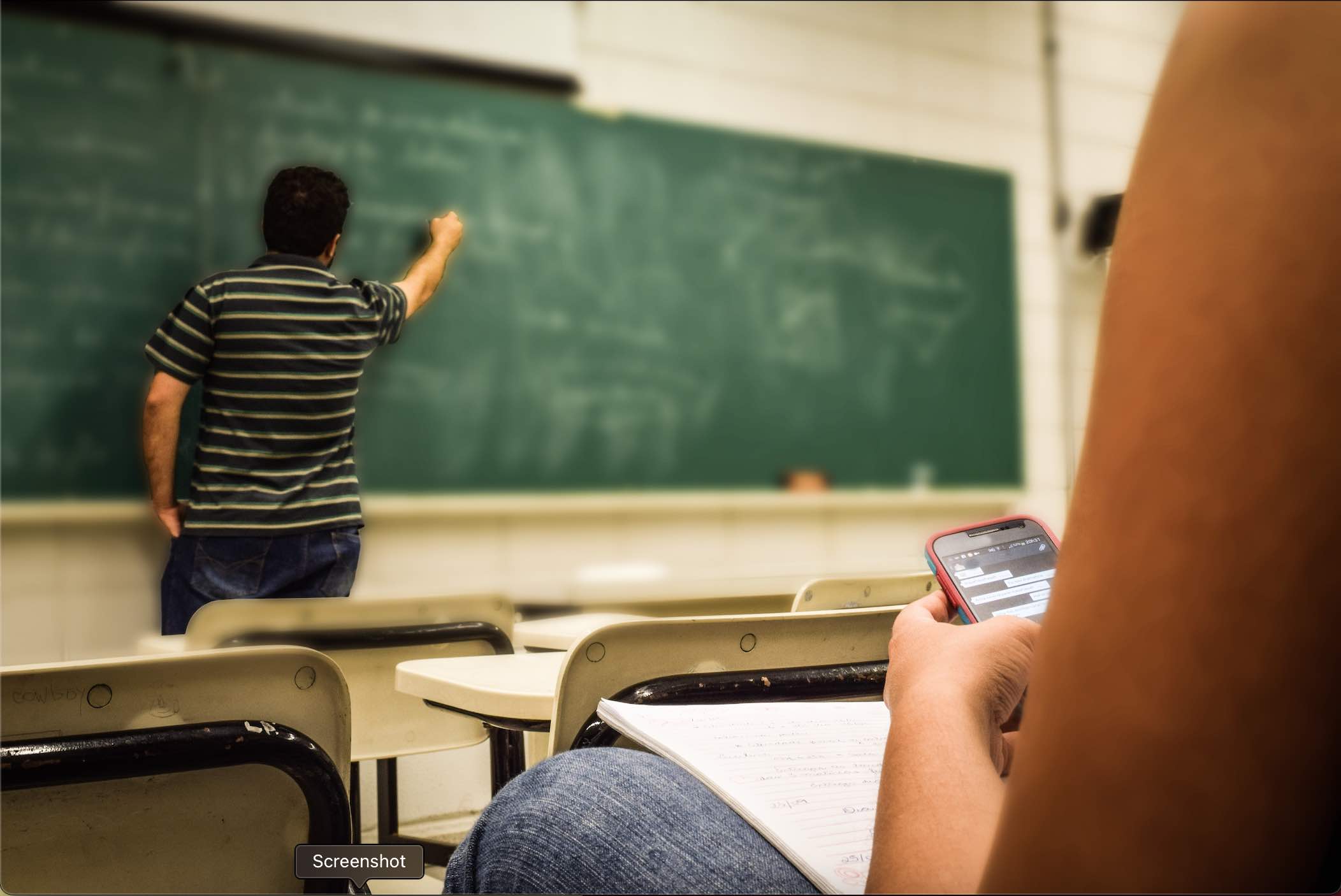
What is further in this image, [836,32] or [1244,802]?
[836,32]

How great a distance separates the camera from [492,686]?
120 cm

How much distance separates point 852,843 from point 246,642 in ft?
4.16

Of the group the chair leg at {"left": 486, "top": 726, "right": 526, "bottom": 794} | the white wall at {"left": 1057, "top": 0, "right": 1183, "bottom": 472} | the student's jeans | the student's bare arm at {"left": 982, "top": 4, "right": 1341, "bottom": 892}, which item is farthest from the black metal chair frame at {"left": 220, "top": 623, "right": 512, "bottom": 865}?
the white wall at {"left": 1057, "top": 0, "right": 1183, "bottom": 472}

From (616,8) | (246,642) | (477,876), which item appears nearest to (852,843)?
(477,876)

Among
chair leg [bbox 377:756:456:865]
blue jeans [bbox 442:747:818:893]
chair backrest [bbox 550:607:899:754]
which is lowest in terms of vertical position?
chair leg [bbox 377:756:456:865]

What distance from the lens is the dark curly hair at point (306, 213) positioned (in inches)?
89.5

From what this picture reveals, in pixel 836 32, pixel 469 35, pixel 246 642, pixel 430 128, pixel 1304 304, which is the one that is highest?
pixel 836 32

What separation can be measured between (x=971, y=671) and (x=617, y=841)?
189 mm

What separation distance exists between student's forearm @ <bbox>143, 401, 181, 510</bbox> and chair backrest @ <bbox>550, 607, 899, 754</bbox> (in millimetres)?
1564

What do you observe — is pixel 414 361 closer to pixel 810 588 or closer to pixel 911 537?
pixel 810 588

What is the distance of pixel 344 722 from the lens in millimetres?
888

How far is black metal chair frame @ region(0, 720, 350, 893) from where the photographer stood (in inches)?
28.0

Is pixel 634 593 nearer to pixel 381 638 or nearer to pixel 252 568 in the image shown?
pixel 252 568

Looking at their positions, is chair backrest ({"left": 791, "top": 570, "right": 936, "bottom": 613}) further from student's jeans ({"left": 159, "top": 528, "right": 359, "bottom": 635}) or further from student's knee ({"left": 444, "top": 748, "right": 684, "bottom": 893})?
student's jeans ({"left": 159, "top": 528, "right": 359, "bottom": 635})
